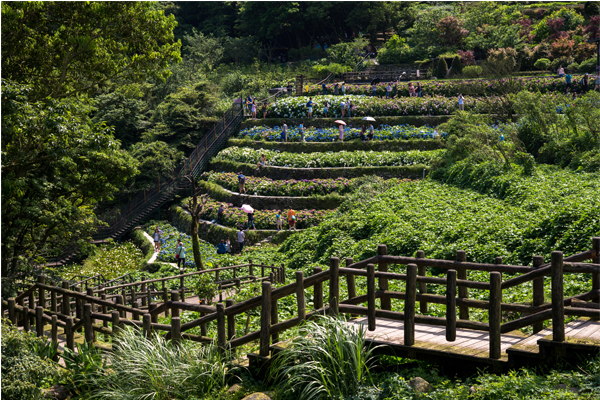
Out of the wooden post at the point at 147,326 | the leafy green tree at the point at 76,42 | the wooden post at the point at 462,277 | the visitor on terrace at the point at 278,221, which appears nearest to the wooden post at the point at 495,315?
the wooden post at the point at 462,277

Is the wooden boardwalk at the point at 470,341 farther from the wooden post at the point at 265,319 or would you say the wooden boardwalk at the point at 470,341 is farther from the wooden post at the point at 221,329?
the wooden post at the point at 221,329

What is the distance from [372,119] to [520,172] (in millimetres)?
15152

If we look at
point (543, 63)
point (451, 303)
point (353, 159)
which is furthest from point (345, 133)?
point (451, 303)

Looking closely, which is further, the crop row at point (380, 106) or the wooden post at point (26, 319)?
the crop row at point (380, 106)

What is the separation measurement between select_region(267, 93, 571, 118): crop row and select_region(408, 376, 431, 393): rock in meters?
30.3

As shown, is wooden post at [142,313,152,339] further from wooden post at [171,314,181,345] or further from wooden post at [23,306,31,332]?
wooden post at [23,306,31,332]

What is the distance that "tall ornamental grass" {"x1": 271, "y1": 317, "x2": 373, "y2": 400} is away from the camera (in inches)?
262

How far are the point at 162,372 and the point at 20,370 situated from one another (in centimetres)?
209

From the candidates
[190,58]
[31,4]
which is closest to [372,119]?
[31,4]

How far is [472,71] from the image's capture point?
1786 inches

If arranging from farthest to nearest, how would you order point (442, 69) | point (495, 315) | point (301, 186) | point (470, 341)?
point (442, 69) → point (301, 186) → point (470, 341) → point (495, 315)

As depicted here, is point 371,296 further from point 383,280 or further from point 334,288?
point 383,280

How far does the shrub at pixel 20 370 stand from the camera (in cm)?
770

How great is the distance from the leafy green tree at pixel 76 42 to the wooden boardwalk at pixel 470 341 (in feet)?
38.9
